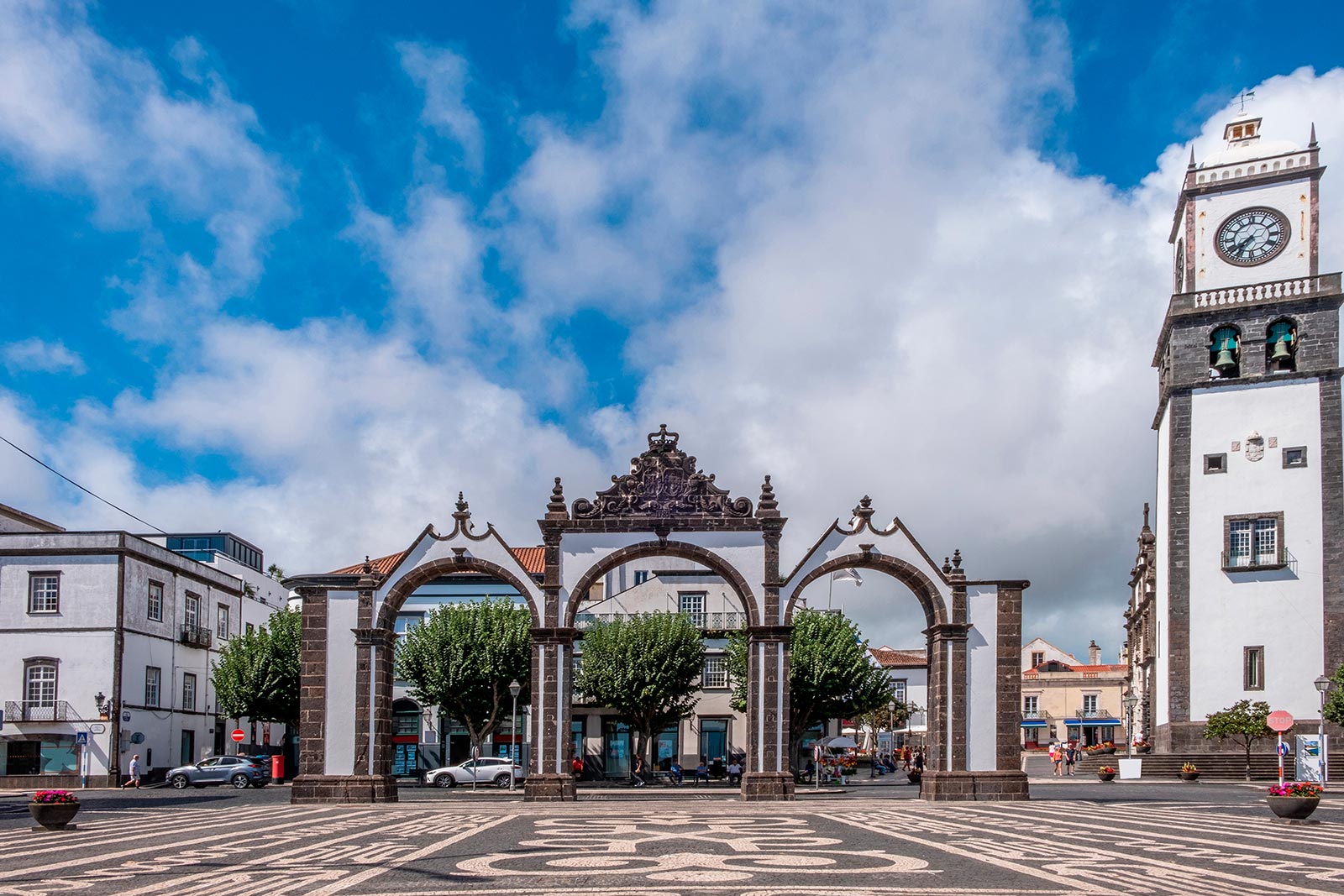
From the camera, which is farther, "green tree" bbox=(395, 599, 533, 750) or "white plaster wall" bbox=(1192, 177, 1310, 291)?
"white plaster wall" bbox=(1192, 177, 1310, 291)

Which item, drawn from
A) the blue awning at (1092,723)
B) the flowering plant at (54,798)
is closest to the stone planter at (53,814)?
the flowering plant at (54,798)

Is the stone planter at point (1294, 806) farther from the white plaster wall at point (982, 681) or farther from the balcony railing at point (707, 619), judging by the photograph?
the balcony railing at point (707, 619)

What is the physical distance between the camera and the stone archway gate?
2953 cm

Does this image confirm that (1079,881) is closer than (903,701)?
Yes

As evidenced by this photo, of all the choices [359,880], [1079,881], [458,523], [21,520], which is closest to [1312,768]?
[458,523]

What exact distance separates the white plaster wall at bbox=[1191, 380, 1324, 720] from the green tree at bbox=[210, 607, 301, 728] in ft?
110

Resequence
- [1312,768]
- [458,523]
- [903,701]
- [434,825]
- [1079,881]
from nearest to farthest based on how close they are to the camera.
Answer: [1079,881], [434,825], [458,523], [1312,768], [903,701]

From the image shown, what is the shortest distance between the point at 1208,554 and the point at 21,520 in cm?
Result: 4708

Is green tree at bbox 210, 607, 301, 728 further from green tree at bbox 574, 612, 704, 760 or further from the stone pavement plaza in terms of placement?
the stone pavement plaza

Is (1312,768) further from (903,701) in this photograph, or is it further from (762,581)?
(903,701)

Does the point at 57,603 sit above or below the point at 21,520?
below

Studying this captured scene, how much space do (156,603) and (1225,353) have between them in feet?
134

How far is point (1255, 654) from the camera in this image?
153 ft

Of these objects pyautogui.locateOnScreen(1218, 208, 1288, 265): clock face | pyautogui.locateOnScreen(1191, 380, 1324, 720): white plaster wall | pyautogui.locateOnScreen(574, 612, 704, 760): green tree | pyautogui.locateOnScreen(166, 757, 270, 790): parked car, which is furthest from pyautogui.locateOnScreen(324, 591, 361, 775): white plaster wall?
pyautogui.locateOnScreen(1218, 208, 1288, 265): clock face
